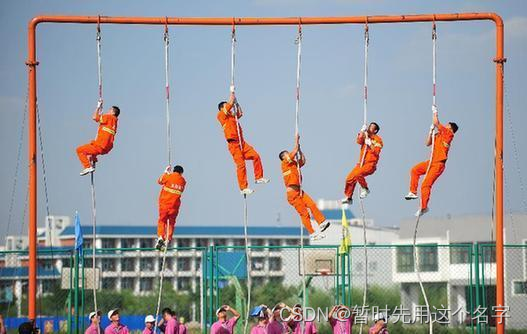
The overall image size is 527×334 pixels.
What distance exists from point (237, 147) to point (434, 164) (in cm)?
370

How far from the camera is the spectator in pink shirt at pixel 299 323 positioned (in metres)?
20.0

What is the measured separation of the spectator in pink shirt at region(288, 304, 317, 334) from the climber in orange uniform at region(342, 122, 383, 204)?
231 cm

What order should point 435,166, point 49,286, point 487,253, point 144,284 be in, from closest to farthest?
point 435,166, point 487,253, point 49,286, point 144,284

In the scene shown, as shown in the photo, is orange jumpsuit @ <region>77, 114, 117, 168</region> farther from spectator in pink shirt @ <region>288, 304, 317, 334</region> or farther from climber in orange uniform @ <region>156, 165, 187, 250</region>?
spectator in pink shirt @ <region>288, 304, 317, 334</region>

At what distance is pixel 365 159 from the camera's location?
67.1ft

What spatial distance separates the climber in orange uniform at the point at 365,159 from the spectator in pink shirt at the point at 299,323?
231 cm

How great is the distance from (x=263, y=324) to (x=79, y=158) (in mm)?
4552

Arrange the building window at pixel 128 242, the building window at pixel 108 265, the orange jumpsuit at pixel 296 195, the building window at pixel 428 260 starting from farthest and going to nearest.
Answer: the building window at pixel 128 242, the building window at pixel 108 265, the building window at pixel 428 260, the orange jumpsuit at pixel 296 195

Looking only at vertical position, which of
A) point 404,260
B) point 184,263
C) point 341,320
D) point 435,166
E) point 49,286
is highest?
point 435,166

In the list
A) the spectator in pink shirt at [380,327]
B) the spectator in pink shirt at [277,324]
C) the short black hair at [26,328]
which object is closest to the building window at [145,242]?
the spectator in pink shirt at [277,324]

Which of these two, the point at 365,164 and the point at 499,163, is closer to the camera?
the point at 499,163

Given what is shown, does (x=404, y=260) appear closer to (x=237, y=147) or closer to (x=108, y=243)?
(x=108, y=243)

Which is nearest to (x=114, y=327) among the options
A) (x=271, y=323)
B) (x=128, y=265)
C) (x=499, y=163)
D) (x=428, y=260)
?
(x=271, y=323)

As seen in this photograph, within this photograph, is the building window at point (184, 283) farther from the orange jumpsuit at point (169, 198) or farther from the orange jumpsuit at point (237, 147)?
the orange jumpsuit at point (237, 147)
